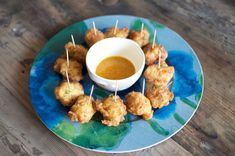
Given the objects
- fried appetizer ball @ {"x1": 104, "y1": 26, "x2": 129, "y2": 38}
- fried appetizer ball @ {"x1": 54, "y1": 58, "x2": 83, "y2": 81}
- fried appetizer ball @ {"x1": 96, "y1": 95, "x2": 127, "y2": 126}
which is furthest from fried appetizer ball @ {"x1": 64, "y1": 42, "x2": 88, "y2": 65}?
fried appetizer ball @ {"x1": 96, "y1": 95, "x2": 127, "y2": 126}

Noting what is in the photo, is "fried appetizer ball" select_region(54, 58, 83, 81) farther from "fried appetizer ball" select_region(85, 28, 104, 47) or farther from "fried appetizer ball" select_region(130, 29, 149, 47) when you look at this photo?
"fried appetizer ball" select_region(130, 29, 149, 47)

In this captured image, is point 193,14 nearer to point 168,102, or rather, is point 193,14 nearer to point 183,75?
point 183,75

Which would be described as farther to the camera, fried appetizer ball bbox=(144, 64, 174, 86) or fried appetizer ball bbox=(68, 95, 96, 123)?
fried appetizer ball bbox=(144, 64, 174, 86)

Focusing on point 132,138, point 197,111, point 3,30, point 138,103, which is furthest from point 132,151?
point 3,30

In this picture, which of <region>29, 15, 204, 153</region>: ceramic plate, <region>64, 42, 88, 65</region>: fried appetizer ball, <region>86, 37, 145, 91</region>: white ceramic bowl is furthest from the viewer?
<region>64, 42, 88, 65</region>: fried appetizer ball

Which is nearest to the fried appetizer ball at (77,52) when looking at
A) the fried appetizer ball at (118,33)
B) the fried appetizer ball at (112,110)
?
the fried appetizer ball at (118,33)

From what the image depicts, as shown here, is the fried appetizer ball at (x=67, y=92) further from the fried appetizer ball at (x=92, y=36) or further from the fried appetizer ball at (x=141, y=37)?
the fried appetizer ball at (x=141, y=37)
